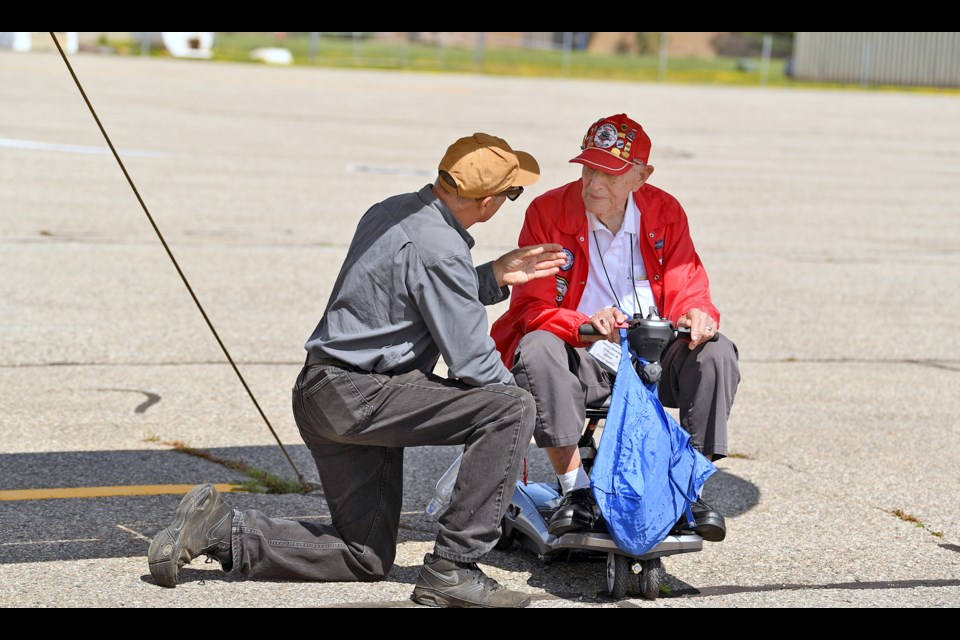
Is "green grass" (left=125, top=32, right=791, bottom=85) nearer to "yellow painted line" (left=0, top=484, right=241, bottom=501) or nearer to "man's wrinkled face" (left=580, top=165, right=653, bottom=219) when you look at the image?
"yellow painted line" (left=0, top=484, right=241, bottom=501)

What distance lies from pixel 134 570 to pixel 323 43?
43225 millimetres

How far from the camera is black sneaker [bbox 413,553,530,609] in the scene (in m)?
3.99

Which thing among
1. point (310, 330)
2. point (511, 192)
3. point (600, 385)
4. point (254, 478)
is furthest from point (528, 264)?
point (310, 330)

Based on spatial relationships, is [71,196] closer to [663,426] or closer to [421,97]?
[663,426]

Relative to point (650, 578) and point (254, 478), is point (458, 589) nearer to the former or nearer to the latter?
point (650, 578)

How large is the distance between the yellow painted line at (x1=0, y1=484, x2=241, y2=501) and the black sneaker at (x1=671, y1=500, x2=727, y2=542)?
1941mm

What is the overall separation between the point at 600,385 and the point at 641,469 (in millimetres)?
507

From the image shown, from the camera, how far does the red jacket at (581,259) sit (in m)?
4.61

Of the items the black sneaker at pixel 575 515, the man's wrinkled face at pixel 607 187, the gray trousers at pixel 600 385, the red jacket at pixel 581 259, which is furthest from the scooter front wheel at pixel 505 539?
the man's wrinkled face at pixel 607 187

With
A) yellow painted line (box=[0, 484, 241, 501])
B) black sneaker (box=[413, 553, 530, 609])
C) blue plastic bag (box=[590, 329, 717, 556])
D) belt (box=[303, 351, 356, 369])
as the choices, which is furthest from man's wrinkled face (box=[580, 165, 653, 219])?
yellow painted line (box=[0, 484, 241, 501])

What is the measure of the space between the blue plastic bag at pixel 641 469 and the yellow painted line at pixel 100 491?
1832 mm

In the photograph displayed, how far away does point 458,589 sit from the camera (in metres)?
3.99
